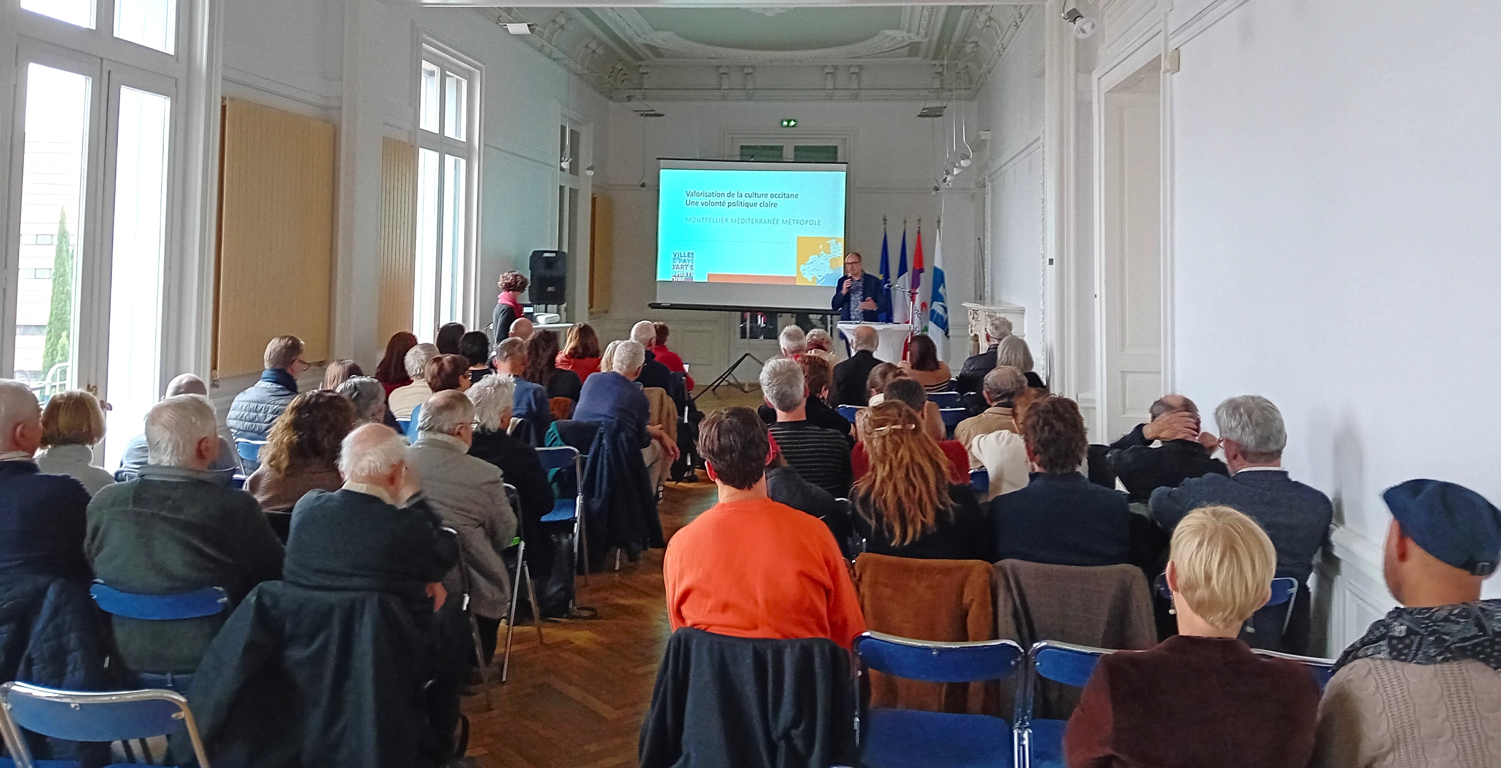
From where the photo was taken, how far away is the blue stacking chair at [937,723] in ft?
7.62

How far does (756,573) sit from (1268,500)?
1.61 metres

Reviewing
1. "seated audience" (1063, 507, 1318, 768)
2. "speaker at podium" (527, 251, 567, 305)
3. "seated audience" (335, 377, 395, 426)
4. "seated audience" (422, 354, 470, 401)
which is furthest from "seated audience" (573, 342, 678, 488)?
"speaker at podium" (527, 251, 567, 305)

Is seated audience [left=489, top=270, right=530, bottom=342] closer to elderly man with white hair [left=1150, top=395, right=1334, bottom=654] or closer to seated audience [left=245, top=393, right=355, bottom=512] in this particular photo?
seated audience [left=245, top=393, right=355, bottom=512]

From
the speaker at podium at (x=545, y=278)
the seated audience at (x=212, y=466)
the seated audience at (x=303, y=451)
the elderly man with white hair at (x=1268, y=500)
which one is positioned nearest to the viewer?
the elderly man with white hair at (x=1268, y=500)

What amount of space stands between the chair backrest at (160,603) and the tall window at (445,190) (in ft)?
20.0

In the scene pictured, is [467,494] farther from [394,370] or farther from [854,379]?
[854,379]

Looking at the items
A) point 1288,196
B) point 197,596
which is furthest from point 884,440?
point 1288,196

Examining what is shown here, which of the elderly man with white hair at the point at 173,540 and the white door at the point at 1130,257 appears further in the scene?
the white door at the point at 1130,257

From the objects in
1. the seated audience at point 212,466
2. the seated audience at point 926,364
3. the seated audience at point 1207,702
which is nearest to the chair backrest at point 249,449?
the seated audience at point 212,466

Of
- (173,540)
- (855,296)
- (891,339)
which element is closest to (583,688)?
(173,540)

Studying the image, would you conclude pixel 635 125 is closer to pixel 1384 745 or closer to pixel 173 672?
pixel 173 672

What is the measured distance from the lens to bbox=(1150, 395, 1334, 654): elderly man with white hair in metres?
3.05

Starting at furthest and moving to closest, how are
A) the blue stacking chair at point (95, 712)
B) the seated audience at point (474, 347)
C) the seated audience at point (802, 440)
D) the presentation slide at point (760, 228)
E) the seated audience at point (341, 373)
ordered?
1. the presentation slide at point (760, 228)
2. the seated audience at point (474, 347)
3. the seated audience at point (341, 373)
4. the seated audience at point (802, 440)
5. the blue stacking chair at point (95, 712)

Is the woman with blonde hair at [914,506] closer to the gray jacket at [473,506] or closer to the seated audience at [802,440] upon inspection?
the seated audience at [802,440]
